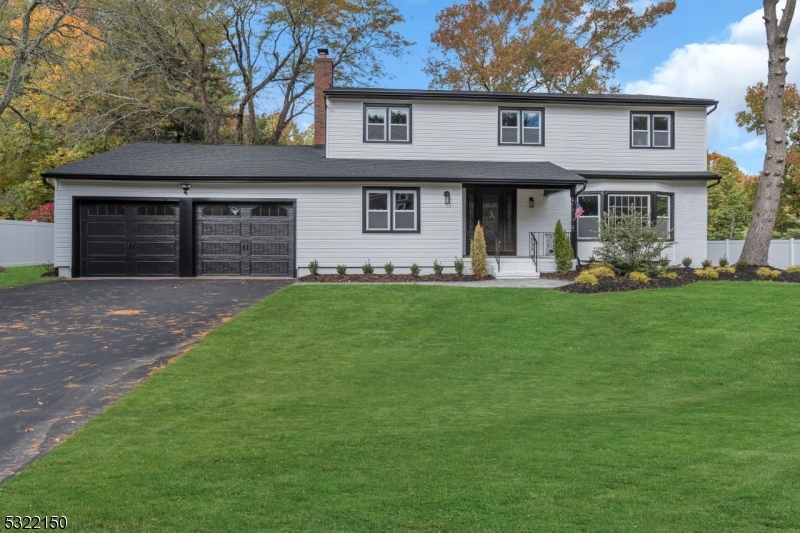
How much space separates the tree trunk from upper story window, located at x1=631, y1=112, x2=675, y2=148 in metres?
3.06

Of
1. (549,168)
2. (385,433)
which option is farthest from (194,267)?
(385,433)

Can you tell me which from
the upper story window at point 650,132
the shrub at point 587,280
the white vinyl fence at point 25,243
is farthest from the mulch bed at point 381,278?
the white vinyl fence at point 25,243

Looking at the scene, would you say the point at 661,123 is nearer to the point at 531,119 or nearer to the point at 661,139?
the point at 661,139

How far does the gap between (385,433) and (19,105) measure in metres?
29.8

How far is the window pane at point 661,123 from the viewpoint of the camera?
21.0 metres

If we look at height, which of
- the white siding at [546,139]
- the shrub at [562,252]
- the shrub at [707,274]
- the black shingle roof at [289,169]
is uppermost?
the white siding at [546,139]

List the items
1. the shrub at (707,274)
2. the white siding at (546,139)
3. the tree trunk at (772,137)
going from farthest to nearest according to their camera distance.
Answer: the white siding at (546,139)
the tree trunk at (772,137)
the shrub at (707,274)

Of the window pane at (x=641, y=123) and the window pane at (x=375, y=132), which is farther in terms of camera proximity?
the window pane at (x=641, y=123)

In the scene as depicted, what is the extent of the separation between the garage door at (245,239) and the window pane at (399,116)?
4610 mm

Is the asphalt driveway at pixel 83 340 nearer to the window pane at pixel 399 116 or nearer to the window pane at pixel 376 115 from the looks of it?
the window pane at pixel 376 115

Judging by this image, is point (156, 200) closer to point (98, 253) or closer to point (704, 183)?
point (98, 253)

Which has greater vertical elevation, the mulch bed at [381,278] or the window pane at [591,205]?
the window pane at [591,205]

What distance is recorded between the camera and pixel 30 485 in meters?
4.20

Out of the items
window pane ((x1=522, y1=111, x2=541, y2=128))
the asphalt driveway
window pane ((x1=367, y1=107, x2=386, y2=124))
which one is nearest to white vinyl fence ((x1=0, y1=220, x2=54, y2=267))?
the asphalt driveway
